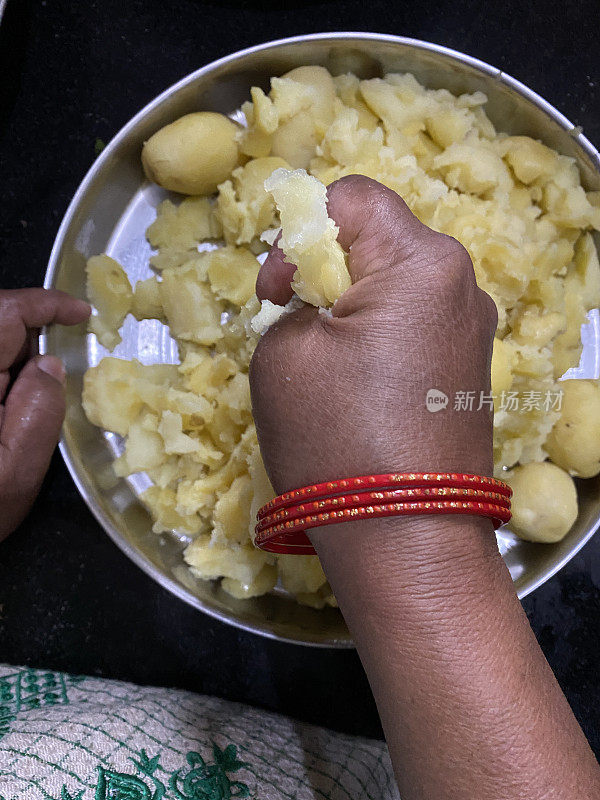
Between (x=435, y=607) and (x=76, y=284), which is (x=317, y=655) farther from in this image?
(x=76, y=284)

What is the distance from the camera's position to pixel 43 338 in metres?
0.93

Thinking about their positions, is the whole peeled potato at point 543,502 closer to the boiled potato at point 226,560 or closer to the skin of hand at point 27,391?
the boiled potato at point 226,560

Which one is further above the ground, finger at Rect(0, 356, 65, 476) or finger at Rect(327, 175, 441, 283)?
finger at Rect(327, 175, 441, 283)

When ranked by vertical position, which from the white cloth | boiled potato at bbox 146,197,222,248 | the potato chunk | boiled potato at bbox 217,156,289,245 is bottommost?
the white cloth

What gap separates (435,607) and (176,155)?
688 mm

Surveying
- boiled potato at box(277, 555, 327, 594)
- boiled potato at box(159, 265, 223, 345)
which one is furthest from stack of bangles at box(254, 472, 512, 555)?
boiled potato at box(159, 265, 223, 345)

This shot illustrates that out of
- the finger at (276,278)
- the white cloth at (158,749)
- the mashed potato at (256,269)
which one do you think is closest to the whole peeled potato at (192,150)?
the mashed potato at (256,269)

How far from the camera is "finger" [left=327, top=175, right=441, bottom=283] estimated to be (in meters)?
0.55

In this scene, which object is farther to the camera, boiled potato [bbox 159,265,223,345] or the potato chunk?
boiled potato [bbox 159,265,223,345]

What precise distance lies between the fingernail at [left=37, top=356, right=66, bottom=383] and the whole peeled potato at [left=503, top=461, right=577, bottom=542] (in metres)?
0.67

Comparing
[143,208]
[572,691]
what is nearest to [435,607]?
[572,691]

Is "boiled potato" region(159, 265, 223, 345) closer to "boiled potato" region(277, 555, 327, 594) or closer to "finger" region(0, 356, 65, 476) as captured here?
"finger" region(0, 356, 65, 476)

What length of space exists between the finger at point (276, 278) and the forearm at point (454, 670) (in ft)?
0.77

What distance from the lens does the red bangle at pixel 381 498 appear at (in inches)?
19.8
